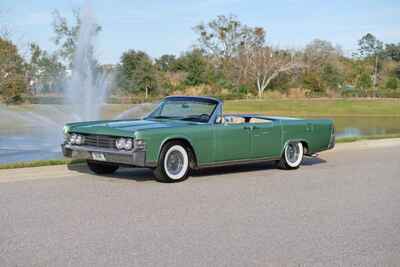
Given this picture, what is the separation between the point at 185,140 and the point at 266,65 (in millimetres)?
54642

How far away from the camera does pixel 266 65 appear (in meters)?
64.3

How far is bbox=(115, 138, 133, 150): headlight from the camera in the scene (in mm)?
9945

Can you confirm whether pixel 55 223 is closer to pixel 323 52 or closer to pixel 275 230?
pixel 275 230

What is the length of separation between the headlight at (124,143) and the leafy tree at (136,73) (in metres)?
46.8

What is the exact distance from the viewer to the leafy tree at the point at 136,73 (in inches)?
2275

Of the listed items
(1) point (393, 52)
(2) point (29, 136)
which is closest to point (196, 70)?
(2) point (29, 136)

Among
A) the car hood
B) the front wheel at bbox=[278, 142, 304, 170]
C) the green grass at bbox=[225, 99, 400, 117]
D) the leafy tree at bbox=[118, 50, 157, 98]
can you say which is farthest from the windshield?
the leafy tree at bbox=[118, 50, 157, 98]

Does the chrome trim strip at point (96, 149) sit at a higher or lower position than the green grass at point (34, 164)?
higher

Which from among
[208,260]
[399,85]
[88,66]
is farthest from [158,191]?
[399,85]

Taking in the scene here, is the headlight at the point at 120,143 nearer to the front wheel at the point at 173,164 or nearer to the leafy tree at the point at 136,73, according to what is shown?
the front wheel at the point at 173,164

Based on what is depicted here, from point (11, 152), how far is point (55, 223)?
9.52 metres

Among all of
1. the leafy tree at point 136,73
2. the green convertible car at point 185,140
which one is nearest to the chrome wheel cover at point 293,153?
the green convertible car at point 185,140

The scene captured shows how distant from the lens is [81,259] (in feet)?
18.6

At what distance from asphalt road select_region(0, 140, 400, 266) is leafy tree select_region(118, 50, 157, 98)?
152 ft
